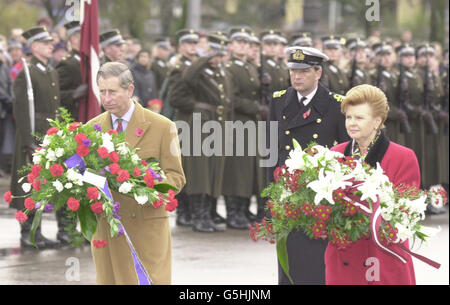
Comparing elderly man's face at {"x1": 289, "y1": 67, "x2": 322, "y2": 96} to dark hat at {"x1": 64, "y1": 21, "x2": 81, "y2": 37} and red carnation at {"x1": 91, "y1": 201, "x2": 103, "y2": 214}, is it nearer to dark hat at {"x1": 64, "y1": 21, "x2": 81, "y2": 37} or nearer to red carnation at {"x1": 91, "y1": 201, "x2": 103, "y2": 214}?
red carnation at {"x1": 91, "y1": 201, "x2": 103, "y2": 214}

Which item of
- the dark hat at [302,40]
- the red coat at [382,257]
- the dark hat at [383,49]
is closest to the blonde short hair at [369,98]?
the red coat at [382,257]

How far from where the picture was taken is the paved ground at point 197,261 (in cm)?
962

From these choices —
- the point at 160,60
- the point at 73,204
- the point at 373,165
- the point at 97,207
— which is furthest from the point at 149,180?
the point at 160,60

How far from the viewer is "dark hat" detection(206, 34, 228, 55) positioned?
43.1 feet

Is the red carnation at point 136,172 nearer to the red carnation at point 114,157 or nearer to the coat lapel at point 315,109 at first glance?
the red carnation at point 114,157

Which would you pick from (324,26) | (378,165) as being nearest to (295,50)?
(378,165)

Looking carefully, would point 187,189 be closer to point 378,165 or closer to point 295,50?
point 295,50

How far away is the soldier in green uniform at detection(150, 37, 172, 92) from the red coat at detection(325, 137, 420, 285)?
13249 millimetres

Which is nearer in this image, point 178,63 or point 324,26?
point 178,63

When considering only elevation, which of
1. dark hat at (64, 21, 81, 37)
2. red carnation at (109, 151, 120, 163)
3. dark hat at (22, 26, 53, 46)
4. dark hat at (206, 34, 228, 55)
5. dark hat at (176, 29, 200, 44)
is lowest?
red carnation at (109, 151, 120, 163)

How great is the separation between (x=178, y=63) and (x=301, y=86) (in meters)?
5.76

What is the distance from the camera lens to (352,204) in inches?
203

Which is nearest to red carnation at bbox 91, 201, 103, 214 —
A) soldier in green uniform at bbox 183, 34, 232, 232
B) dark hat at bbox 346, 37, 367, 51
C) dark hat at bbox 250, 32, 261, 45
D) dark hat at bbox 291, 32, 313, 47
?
soldier in green uniform at bbox 183, 34, 232, 232

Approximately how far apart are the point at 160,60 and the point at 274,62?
5839mm
